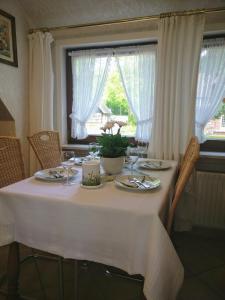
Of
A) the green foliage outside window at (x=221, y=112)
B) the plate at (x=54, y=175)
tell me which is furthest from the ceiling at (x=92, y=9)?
the plate at (x=54, y=175)

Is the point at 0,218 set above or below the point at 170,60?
below

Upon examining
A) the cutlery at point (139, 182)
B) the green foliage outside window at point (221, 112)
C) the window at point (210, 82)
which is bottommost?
the cutlery at point (139, 182)

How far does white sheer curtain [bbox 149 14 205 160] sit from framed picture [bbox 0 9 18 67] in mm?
1458

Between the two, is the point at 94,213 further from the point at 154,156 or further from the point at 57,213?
the point at 154,156

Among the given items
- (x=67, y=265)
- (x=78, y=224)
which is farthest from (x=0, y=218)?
(x=67, y=265)

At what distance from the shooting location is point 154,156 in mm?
2342

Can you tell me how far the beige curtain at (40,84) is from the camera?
2.56m

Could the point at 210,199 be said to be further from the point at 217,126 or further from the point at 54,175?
the point at 54,175

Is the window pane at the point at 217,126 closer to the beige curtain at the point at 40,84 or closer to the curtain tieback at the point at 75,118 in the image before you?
the curtain tieback at the point at 75,118

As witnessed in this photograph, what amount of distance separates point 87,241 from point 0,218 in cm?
47

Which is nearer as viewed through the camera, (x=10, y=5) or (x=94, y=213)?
(x=94, y=213)

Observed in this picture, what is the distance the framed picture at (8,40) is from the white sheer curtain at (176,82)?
4.78 ft

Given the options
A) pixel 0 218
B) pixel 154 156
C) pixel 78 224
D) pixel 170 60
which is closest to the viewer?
pixel 78 224

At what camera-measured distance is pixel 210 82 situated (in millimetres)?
2252
